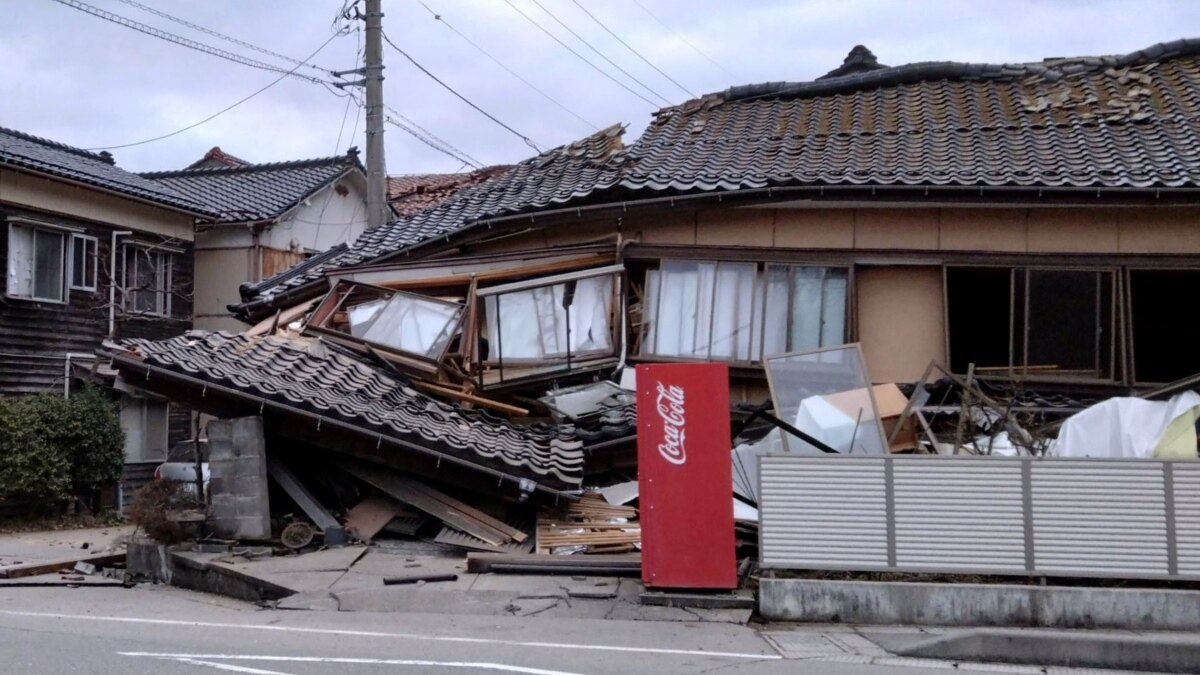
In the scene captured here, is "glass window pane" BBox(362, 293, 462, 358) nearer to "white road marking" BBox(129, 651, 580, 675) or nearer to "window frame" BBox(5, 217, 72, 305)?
"white road marking" BBox(129, 651, 580, 675)

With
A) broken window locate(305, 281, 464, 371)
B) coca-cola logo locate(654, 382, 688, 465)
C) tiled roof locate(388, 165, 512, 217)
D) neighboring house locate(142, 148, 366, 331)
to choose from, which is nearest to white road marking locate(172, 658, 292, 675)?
coca-cola logo locate(654, 382, 688, 465)

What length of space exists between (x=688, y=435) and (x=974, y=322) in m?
7.35

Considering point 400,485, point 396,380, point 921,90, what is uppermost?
point 921,90

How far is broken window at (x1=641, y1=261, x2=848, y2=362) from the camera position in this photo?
13.5 meters

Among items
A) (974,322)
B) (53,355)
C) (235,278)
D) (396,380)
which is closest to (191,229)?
(235,278)

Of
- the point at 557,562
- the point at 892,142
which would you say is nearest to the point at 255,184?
the point at 892,142

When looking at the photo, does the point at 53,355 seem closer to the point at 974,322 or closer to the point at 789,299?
the point at 789,299

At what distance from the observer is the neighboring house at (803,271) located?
1297 cm

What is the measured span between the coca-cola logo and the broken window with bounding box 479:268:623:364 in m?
4.62

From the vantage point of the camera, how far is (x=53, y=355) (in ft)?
63.8

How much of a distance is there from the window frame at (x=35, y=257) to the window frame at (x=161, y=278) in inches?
50.6

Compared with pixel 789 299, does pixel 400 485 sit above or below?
below

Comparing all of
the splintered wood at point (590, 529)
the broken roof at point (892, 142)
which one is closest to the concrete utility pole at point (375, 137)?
the broken roof at point (892, 142)

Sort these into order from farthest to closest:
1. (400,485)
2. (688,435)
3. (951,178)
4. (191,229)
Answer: (191,229), (951,178), (400,485), (688,435)
